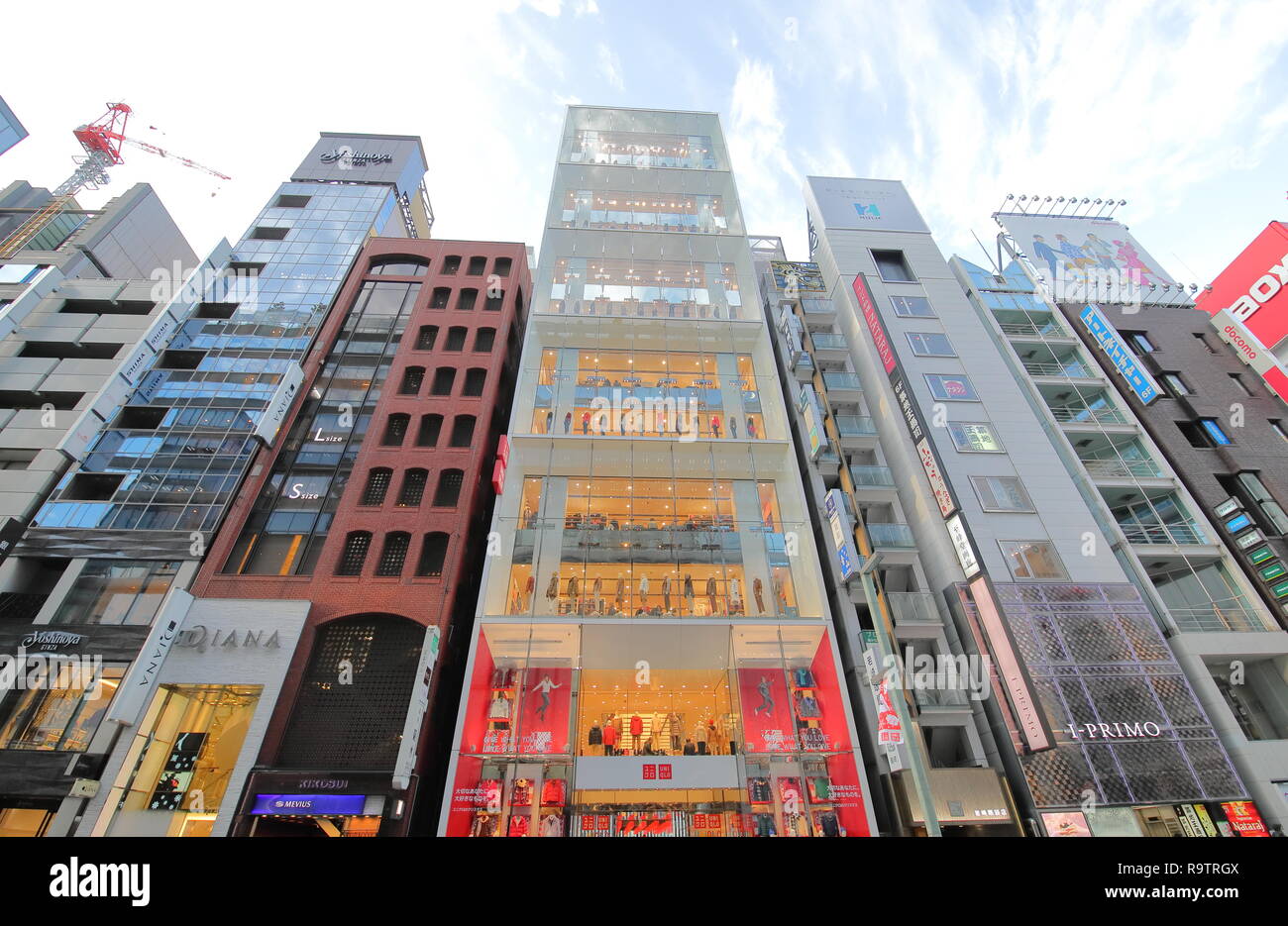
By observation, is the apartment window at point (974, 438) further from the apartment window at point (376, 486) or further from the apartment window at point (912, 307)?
the apartment window at point (376, 486)

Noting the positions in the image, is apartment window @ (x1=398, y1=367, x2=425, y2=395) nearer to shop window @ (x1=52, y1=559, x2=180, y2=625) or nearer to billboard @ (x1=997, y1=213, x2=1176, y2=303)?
shop window @ (x1=52, y1=559, x2=180, y2=625)

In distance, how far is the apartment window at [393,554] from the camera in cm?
2630

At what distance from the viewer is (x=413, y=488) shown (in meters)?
29.1

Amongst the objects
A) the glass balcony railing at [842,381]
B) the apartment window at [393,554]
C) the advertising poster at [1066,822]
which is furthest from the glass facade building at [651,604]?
the advertising poster at [1066,822]

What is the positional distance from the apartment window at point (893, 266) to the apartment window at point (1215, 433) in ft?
56.9

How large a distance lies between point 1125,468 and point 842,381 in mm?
14684

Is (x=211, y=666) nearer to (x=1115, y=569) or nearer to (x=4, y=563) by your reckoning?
(x=4, y=563)

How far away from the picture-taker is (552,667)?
2259cm

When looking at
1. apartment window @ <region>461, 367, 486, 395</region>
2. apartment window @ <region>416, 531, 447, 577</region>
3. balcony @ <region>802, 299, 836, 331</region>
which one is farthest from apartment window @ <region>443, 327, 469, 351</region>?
balcony @ <region>802, 299, 836, 331</region>
